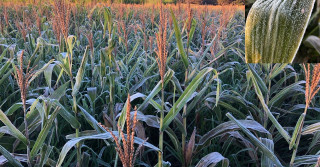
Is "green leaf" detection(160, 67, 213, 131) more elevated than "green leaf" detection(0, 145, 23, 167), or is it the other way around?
"green leaf" detection(160, 67, 213, 131)

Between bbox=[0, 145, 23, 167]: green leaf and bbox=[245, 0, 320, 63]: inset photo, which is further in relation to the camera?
bbox=[245, 0, 320, 63]: inset photo

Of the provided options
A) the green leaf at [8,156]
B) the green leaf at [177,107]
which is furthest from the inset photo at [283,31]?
the green leaf at [8,156]

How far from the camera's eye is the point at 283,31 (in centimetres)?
140

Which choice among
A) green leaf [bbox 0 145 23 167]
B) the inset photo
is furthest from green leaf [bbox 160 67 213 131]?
the inset photo

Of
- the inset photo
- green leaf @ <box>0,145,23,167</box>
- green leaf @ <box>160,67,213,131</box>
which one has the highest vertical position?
the inset photo

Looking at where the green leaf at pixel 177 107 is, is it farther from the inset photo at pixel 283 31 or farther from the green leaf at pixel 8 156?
the inset photo at pixel 283 31

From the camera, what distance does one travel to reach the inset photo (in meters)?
1.29

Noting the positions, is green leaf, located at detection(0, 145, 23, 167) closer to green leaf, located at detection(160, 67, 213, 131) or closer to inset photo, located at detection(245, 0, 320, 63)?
green leaf, located at detection(160, 67, 213, 131)

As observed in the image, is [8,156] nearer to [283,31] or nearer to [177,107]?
[177,107]

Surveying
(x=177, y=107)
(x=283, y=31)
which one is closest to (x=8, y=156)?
(x=177, y=107)

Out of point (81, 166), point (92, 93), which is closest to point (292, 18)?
point (92, 93)

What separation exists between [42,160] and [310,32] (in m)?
1.28

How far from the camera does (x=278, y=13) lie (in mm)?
1362

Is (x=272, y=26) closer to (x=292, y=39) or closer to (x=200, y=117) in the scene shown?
(x=292, y=39)
